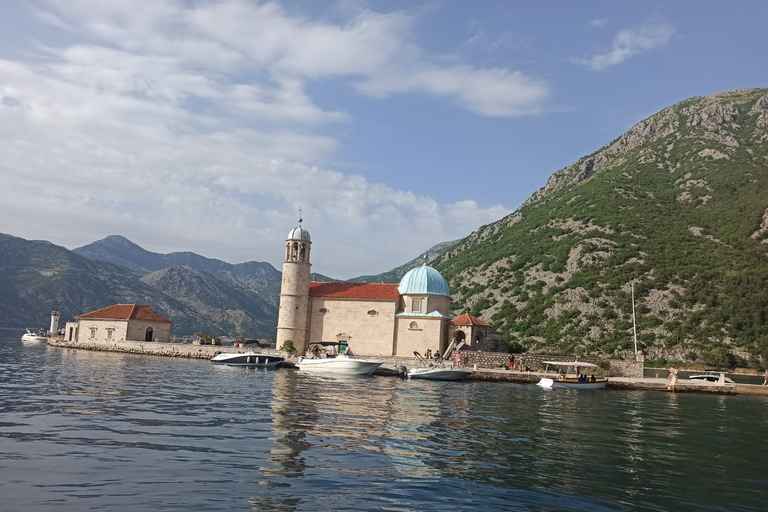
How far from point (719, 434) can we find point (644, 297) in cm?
5625

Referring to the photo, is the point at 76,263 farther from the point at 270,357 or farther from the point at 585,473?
the point at 585,473

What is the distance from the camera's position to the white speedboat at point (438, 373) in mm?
43188

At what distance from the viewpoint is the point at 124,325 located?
62.4m

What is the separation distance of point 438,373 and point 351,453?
2875 centimetres

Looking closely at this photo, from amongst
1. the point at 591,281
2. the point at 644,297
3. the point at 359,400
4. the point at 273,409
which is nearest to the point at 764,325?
the point at 644,297

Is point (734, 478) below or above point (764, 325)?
below

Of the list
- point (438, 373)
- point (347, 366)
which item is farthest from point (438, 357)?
point (347, 366)

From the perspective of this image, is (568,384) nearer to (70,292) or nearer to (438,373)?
(438,373)

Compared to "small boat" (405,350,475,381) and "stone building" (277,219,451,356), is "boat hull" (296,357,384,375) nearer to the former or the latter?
"small boat" (405,350,475,381)

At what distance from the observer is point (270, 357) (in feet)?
163

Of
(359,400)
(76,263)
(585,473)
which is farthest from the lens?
(76,263)

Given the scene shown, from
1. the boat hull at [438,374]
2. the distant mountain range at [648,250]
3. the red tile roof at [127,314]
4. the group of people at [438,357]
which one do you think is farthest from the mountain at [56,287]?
the boat hull at [438,374]

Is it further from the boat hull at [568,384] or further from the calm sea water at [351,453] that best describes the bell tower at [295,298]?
the calm sea water at [351,453]

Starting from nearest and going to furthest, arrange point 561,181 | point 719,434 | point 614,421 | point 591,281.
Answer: point 719,434, point 614,421, point 591,281, point 561,181
